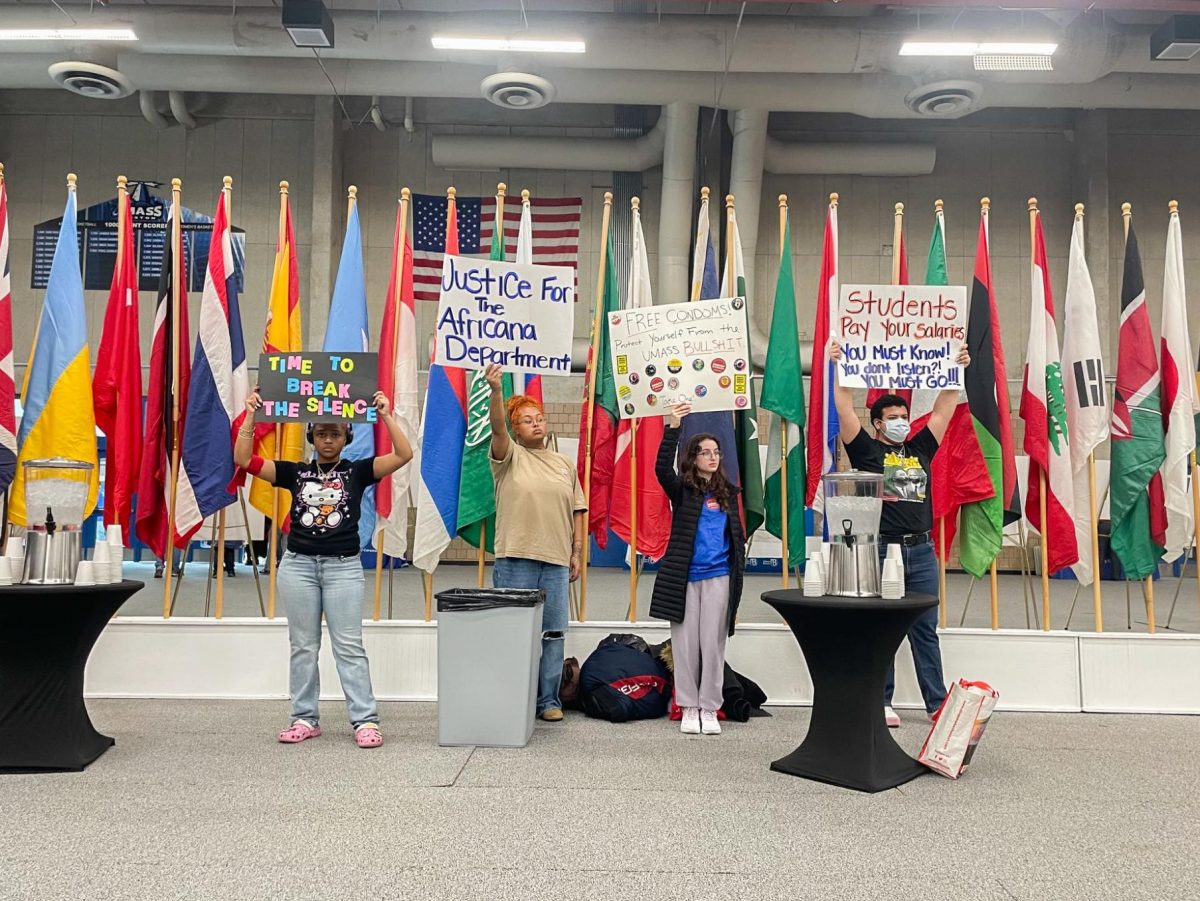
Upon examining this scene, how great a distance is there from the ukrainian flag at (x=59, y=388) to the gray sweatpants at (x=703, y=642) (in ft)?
9.27

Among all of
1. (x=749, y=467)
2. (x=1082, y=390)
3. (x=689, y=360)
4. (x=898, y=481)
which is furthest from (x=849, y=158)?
(x=898, y=481)

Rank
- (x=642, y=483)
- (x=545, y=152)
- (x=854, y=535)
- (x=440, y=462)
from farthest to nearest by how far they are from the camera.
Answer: (x=545, y=152) → (x=642, y=483) → (x=440, y=462) → (x=854, y=535)

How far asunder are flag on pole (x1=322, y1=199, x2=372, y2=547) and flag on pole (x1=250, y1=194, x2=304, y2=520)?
7.9 inches

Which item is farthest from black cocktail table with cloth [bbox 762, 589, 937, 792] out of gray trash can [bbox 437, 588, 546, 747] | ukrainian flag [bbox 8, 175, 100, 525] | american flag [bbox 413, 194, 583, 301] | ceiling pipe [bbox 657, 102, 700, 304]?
ceiling pipe [bbox 657, 102, 700, 304]

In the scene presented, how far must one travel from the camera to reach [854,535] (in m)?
3.54

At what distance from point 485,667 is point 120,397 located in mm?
2381

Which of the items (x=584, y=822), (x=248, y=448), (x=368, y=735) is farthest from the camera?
(x=248, y=448)

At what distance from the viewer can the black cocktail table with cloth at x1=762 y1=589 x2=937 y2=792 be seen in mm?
3332

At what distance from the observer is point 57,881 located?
241cm

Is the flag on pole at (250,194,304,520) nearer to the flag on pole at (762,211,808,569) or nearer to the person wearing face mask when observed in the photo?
the flag on pole at (762,211,808,569)

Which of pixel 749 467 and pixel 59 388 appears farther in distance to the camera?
pixel 749 467

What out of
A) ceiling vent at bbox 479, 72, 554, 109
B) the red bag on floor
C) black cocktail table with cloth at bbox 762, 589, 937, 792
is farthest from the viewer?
ceiling vent at bbox 479, 72, 554, 109

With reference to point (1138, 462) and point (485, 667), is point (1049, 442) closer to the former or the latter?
point (1138, 462)

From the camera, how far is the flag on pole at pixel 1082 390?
15.8 ft
